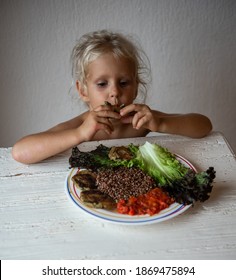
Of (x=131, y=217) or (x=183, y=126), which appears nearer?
(x=131, y=217)

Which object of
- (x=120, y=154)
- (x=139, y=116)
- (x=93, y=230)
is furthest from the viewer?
(x=139, y=116)

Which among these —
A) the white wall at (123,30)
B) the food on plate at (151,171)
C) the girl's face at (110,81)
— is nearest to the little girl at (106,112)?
the girl's face at (110,81)

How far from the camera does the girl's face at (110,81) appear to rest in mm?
1366

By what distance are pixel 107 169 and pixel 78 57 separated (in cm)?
75

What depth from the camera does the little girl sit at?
1156 mm

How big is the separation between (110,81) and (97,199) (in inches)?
25.0

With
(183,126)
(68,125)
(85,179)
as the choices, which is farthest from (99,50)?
(85,179)

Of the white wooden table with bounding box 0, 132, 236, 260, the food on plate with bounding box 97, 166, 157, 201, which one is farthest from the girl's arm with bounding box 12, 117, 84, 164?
the food on plate with bounding box 97, 166, 157, 201

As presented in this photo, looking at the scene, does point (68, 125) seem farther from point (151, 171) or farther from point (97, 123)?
point (151, 171)

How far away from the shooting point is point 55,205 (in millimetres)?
915

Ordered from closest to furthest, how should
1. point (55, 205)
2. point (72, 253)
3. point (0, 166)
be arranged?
point (72, 253)
point (55, 205)
point (0, 166)

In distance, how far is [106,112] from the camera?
1.16 m

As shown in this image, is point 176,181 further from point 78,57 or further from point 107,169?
point 78,57

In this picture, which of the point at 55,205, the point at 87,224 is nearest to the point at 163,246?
the point at 87,224
